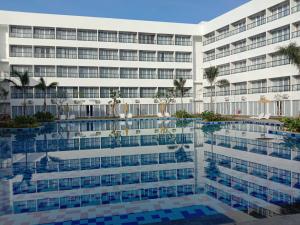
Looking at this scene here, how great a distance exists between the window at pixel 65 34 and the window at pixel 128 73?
8.53 metres

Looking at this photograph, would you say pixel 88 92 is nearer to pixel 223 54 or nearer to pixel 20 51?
pixel 20 51

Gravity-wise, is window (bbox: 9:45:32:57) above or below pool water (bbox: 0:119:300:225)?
above

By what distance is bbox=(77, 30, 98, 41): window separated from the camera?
1697 inches

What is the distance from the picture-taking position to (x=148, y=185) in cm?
770

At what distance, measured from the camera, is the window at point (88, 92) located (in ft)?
141

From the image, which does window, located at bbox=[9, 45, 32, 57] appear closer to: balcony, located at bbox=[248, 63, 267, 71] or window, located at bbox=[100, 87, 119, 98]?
window, located at bbox=[100, 87, 119, 98]

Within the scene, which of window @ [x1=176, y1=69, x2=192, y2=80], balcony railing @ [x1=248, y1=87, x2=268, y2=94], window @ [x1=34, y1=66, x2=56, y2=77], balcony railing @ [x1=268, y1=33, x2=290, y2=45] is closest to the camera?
balcony railing @ [x1=268, y1=33, x2=290, y2=45]

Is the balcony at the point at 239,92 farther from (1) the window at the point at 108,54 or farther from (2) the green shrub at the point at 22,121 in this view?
(2) the green shrub at the point at 22,121

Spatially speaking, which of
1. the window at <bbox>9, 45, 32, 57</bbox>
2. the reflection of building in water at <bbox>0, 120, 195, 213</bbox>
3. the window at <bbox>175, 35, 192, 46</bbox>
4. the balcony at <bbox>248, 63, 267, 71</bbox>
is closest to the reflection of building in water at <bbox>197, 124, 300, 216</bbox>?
the reflection of building in water at <bbox>0, 120, 195, 213</bbox>

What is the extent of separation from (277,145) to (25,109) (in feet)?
109

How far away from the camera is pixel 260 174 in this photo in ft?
28.1

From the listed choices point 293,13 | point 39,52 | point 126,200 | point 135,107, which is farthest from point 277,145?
point 39,52

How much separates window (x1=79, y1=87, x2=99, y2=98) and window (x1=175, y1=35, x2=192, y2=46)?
49.6ft

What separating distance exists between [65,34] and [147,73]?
1335 centimetres
